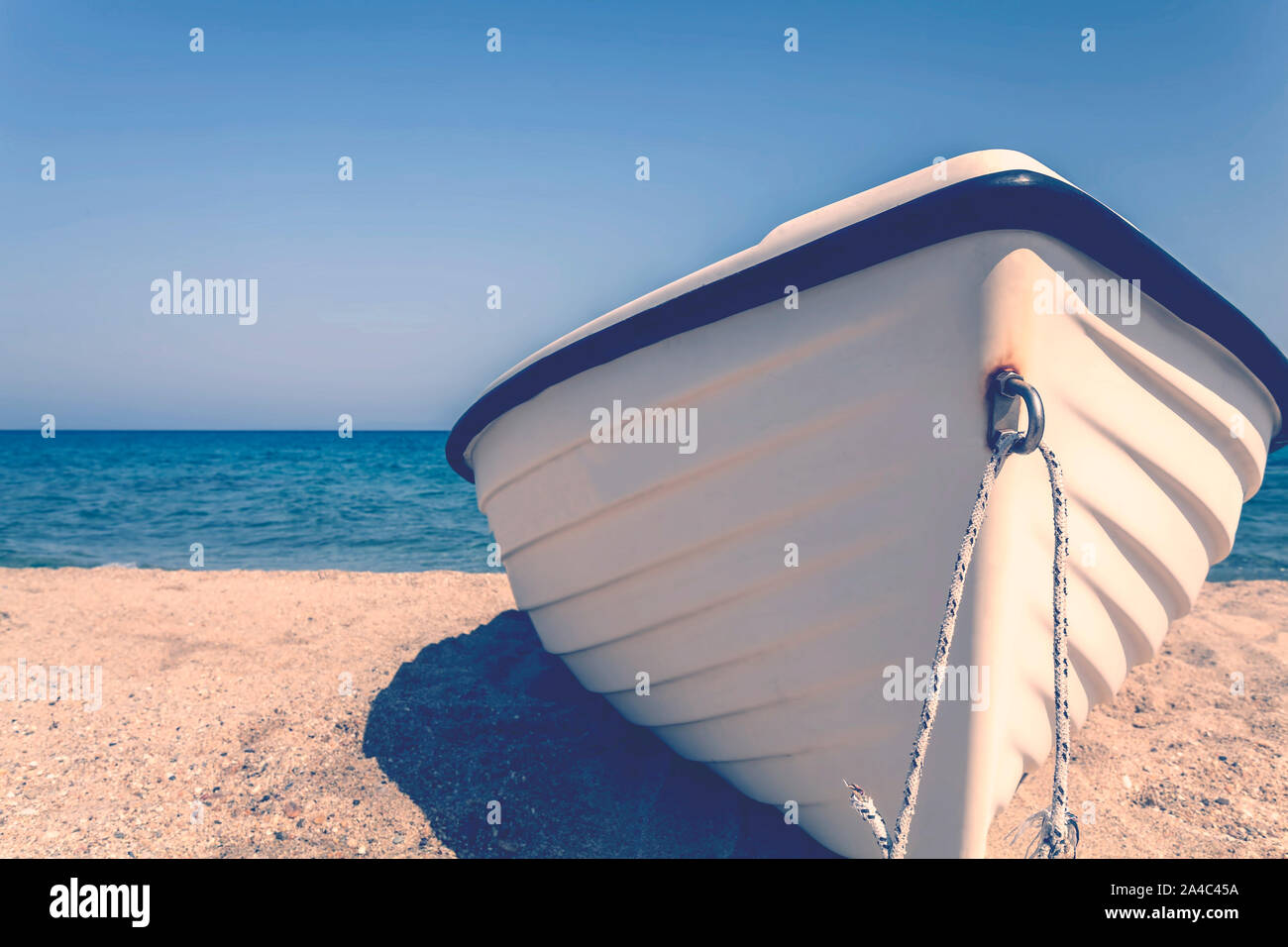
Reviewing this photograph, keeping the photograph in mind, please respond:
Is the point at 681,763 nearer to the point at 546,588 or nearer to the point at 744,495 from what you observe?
the point at 546,588

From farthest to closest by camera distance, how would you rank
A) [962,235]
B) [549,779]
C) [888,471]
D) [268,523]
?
1. [268,523]
2. [549,779]
3. [888,471]
4. [962,235]

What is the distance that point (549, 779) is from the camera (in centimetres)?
249

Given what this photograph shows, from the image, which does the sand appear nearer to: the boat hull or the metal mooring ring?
the boat hull

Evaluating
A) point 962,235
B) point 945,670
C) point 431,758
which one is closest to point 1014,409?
point 962,235

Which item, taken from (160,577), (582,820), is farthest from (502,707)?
(160,577)

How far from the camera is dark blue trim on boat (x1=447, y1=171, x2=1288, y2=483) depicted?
145 cm

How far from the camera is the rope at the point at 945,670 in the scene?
158 cm

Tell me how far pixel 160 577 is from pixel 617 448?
538cm

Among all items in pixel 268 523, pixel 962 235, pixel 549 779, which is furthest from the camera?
pixel 268 523

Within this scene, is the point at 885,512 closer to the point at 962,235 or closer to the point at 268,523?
the point at 962,235

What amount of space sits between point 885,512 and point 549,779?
1.61m

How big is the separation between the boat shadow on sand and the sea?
14.8ft

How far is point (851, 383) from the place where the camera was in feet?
5.31

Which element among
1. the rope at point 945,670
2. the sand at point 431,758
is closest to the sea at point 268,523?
the sand at point 431,758
